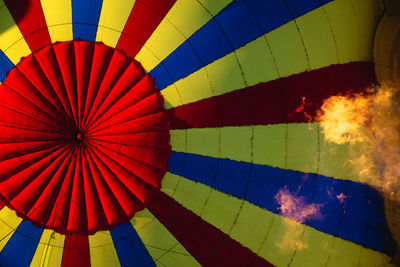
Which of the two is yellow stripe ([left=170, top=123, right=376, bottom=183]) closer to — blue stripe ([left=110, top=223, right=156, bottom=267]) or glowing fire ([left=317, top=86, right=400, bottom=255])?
glowing fire ([left=317, top=86, right=400, bottom=255])

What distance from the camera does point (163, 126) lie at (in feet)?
8.52

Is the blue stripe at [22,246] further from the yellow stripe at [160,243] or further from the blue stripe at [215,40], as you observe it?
the blue stripe at [215,40]

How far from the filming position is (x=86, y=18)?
8.59ft

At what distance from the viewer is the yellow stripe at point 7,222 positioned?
266cm

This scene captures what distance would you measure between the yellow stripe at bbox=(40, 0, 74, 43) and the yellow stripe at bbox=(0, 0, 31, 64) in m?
0.26

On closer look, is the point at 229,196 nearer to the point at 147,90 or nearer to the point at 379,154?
the point at 147,90

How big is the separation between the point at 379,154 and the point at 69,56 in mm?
2930

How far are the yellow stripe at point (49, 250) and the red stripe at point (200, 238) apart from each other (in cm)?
88

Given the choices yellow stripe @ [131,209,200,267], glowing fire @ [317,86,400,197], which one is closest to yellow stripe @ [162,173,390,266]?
yellow stripe @ [131,209,200,267]

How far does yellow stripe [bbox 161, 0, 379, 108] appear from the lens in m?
2.64

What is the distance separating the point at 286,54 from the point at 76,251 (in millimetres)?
2566

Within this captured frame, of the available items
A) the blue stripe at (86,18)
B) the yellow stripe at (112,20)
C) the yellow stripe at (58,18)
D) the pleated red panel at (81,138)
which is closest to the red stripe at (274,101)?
the pleated red panel at (81,138)

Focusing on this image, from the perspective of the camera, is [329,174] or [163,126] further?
[329,174]

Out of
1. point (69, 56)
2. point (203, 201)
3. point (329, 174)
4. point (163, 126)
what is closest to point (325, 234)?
point (329, 174)
